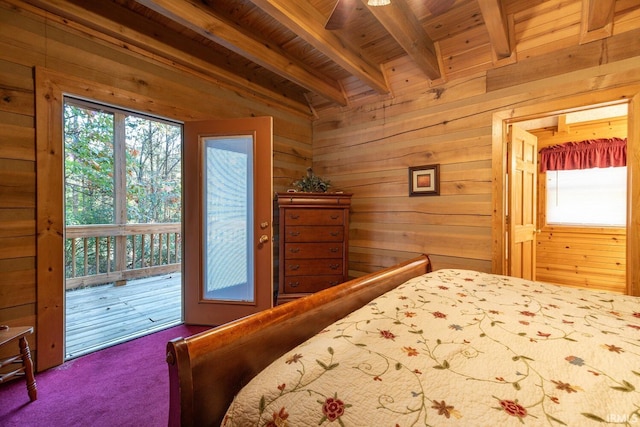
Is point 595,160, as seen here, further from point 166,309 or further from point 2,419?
point 2,419

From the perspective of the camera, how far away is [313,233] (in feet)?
9.70

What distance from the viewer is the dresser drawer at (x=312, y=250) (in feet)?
9.55

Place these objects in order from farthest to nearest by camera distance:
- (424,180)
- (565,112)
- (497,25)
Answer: (424,180) → (565,112) → (497,25)

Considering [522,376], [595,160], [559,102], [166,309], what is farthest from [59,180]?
[595,160]

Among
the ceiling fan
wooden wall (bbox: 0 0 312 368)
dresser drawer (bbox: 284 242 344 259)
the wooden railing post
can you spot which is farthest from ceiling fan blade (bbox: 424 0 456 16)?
Result: the wooden railing post

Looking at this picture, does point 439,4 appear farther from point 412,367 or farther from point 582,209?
point 582,209

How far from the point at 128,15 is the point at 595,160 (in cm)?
542

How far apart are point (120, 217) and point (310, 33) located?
13.7ft

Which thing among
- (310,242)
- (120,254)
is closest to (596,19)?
(310,242)

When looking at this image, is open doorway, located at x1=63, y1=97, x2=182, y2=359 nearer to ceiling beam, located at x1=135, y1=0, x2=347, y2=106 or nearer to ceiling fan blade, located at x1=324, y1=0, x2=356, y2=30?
ceiling beam, located at x1=135, y1=0, x2=347, y2=106

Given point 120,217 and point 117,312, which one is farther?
point 120,217

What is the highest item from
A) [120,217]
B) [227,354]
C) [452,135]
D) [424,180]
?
[452,135]

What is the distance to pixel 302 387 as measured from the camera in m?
0.64

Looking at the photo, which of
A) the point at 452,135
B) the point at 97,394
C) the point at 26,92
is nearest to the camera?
the point at 97,394
